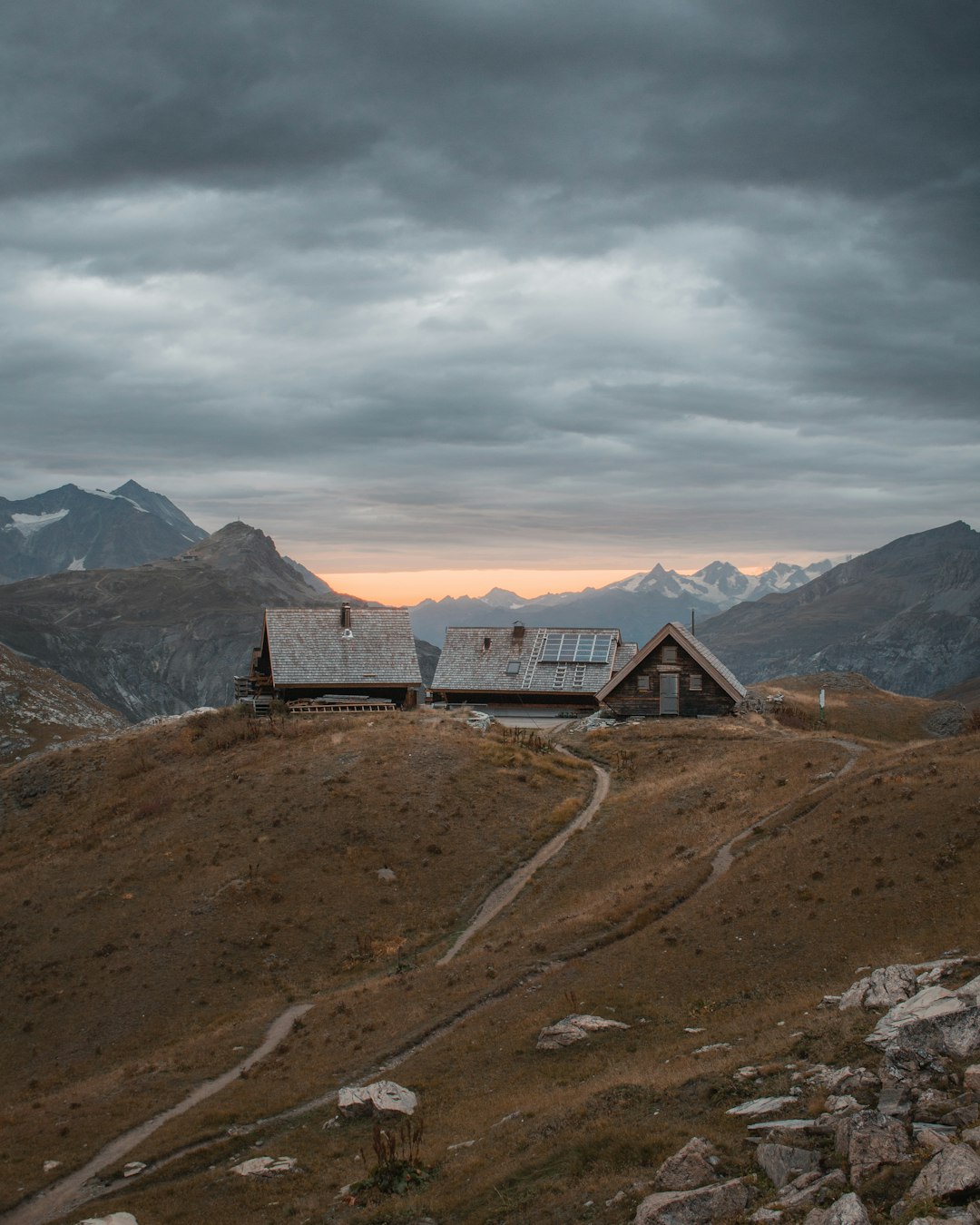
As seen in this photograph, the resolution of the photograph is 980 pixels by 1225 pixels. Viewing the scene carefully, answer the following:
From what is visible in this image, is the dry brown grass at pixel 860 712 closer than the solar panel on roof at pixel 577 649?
Yes

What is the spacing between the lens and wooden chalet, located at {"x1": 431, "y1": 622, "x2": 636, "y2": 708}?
75.9 m

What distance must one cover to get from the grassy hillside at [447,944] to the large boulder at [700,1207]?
88 cm

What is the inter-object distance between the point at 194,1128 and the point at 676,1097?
39.3 feet

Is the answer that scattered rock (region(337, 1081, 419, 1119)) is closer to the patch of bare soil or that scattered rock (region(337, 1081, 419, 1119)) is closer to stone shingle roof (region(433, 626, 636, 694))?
the patch of bare soil

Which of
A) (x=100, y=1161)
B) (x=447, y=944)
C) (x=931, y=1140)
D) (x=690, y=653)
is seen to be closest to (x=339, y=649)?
(x=690, y=653)

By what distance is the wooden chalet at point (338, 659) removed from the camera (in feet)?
241

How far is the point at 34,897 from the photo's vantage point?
43.4 metres

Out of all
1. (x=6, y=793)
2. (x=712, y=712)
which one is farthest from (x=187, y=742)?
(x=712, y=712)

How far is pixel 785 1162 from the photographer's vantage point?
44.8 feet

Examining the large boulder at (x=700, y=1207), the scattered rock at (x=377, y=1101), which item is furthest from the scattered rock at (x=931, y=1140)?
the scattered rock at (x=377, y=1101)

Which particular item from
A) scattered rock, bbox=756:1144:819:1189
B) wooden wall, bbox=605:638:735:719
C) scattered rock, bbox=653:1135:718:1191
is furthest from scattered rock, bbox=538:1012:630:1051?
wooden wall, bbox=605:638:735:719

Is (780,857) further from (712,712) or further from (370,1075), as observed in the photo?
(712,712)

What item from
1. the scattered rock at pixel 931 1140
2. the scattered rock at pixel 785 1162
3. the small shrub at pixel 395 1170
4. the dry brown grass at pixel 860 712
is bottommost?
the small shrub at pixel 395 1170

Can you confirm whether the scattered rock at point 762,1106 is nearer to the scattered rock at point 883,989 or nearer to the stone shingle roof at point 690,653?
the scattered rock at point 883,989
